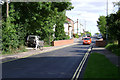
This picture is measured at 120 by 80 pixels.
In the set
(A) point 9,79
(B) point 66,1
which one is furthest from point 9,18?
(A) point 9,79

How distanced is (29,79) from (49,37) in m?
30.1

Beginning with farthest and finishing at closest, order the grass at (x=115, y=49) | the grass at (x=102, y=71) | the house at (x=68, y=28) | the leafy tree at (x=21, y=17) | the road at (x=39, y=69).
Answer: the house at (x=68, y=28), the leafy tree at (x=21, y=17), the grass at (x=115, y=49), the road at (x=39, y=69), the grass at (x=102, y=71)

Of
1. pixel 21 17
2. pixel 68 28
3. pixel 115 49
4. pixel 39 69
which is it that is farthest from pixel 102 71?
pixel 68 28

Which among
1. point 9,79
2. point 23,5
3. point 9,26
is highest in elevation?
point 23,5

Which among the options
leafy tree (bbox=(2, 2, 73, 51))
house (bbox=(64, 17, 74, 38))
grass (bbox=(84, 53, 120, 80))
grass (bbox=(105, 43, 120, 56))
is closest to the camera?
grass (bbox=(84, 53, 120, 80))

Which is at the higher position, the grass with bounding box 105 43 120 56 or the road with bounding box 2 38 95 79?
the grass with bounding box 105 43 120 56

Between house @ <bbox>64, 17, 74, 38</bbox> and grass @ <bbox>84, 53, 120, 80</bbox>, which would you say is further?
house @ <bbox>64, 17, 74, 38</bbox>

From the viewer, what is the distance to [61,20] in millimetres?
52125

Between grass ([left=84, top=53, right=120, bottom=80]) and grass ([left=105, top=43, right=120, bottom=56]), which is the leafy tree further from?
grass ([left=84, top=53, right=120, bottom=80])

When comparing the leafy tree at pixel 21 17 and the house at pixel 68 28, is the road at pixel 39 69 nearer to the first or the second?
the leafy tree at pixel 21 17

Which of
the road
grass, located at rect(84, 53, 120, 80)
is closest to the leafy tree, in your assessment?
the road

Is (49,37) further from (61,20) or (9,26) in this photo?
(9,26)

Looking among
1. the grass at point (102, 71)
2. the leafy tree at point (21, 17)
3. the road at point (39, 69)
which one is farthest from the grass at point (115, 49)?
the leafy tree at point (21, 17)

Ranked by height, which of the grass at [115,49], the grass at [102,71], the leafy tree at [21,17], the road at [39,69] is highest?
the leafy tree at [21,17]
